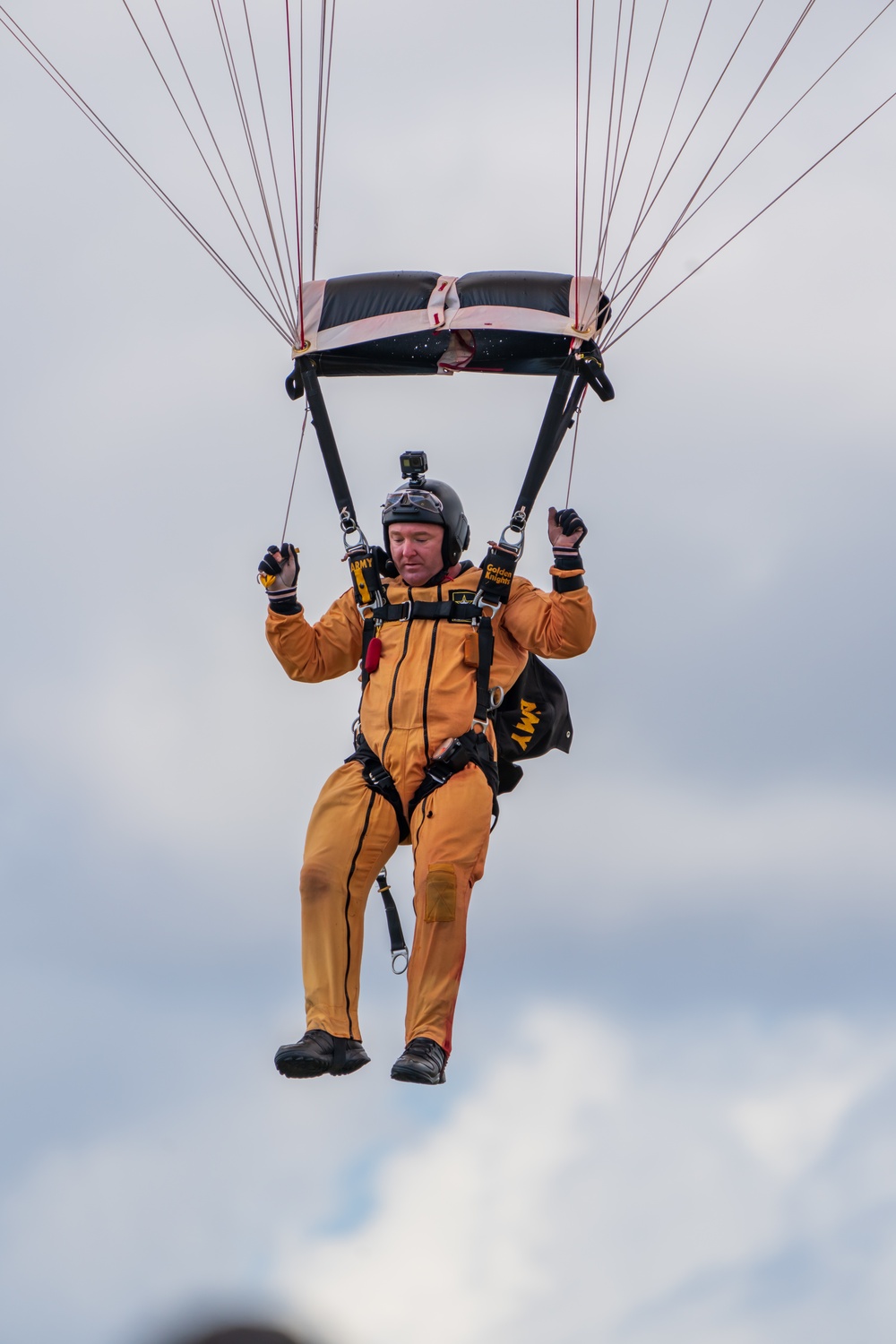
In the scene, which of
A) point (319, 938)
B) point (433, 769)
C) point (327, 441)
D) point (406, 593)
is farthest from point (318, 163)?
point (319, 938)

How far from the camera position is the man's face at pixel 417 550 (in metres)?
11.0

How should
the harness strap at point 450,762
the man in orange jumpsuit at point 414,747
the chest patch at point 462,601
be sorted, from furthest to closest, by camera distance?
the chest patch at point 462,601
the harness strap at point 450,762
the man in orange jumpsuit at point 414,747

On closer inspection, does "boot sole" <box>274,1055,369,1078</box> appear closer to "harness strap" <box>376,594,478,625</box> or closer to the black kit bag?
the black kit bag

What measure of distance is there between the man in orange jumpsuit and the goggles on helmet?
0.03 feet

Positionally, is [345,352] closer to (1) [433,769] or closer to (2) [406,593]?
(2) [406,593]

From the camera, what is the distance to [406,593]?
1093 centimetres

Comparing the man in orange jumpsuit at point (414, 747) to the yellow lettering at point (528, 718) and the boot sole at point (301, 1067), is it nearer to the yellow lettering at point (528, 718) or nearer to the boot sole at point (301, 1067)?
the boot sole at point (301, 1067)

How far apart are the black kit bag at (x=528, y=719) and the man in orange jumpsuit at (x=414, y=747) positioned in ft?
0.90

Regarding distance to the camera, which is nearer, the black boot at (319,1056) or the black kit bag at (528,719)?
the black boot at (319,1056)

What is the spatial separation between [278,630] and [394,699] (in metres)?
0.93

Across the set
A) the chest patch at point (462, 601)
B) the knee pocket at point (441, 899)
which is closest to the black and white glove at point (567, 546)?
the chest patch at point (462, 601)

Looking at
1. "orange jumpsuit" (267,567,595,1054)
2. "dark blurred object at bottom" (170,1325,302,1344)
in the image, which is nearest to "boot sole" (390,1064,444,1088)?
"orange jumpsuit" (267,567,595,1054)

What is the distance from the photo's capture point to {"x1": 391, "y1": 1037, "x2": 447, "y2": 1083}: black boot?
9586mm

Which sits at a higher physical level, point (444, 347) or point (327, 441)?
point (444, 347)
